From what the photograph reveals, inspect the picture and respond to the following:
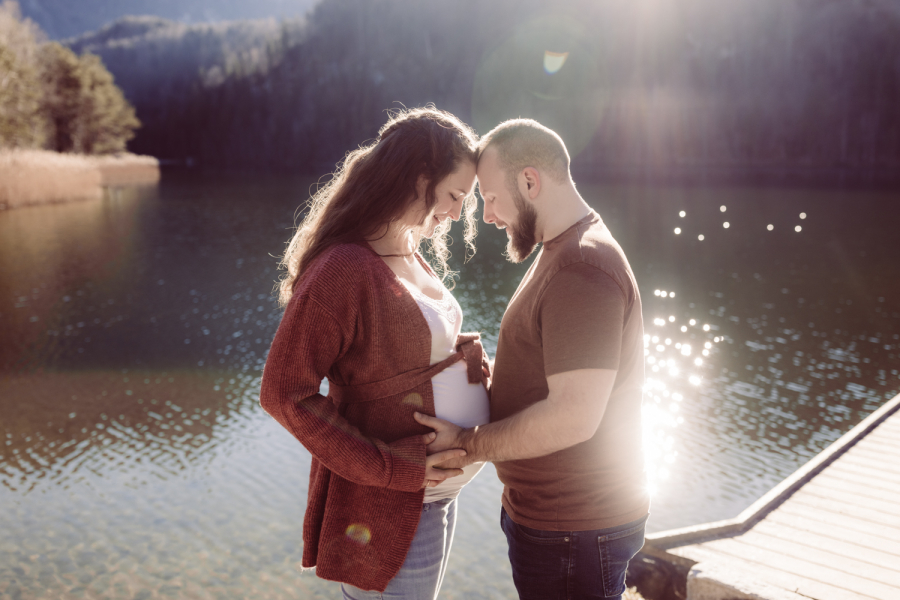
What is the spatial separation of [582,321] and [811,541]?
11.3ft

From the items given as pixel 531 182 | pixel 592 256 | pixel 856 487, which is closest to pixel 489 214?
pixel 531 182

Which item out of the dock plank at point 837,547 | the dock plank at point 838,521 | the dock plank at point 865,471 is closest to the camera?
the dock plank at point 837,547

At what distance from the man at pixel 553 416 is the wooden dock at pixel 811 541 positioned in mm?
2015

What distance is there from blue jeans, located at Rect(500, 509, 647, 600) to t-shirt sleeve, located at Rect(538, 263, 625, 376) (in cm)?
62

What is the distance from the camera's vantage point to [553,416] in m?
1.86

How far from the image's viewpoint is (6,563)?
242 inches

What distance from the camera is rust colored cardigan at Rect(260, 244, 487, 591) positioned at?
181 centimetres

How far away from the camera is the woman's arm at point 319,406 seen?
5.91 feet

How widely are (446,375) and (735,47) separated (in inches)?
3274

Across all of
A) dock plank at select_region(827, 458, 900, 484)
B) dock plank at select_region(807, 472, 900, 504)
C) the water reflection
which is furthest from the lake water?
dock plank at select_region(827, 458, 900, 484)

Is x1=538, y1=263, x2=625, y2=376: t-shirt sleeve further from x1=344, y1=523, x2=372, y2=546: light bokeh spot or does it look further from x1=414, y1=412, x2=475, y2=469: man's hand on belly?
x1=344, y1=523, x2=372, y2=546: light bokeh spot

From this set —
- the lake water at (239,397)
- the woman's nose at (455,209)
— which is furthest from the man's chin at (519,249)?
the lake water at (239,397)

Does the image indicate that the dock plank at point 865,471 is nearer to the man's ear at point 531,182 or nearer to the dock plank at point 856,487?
the dock plank at point 856,487

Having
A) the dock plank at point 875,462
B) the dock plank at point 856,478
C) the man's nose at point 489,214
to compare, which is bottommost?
the dock plank at point 875,462
